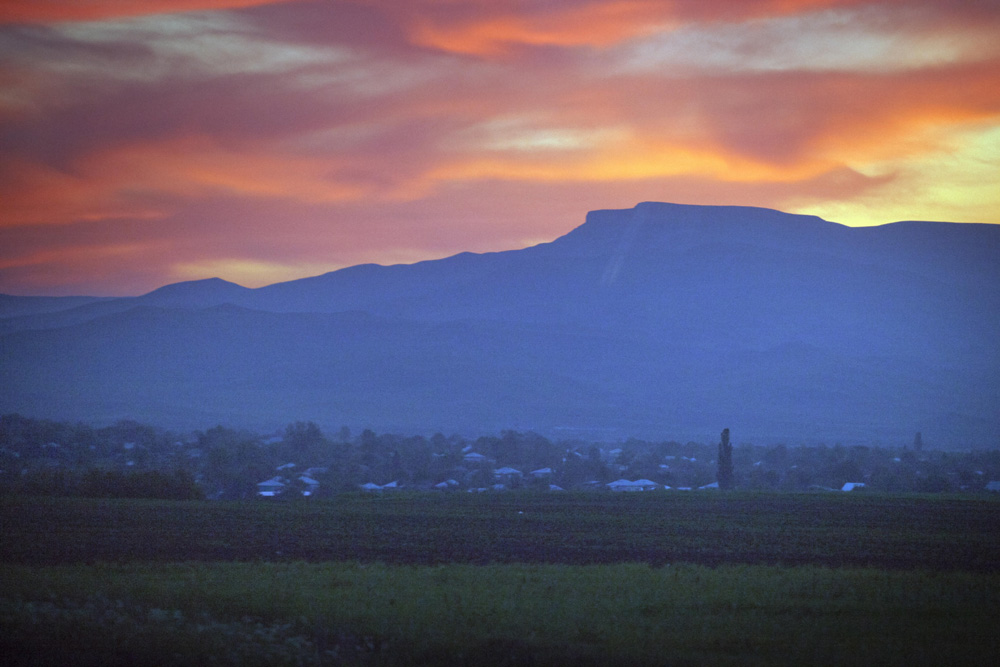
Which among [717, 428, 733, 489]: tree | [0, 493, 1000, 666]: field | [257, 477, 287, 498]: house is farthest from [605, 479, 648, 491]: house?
[0, 493, 1000, 666]: field

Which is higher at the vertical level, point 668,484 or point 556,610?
point 556,610

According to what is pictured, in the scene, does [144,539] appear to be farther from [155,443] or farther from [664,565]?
[155,443]

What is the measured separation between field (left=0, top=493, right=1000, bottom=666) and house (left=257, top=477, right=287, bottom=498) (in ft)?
120

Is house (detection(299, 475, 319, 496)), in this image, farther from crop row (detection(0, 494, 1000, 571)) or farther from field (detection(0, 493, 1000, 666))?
field (detection(0, 493, 1000, 666))

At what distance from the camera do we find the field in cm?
1442

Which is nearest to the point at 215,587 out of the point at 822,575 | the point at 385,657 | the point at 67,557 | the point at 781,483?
→ the point at 385,657

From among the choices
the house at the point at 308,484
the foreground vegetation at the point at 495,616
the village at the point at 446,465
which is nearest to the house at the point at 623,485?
the village at the point at 446,465

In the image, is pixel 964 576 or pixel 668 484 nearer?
pixel 964 576

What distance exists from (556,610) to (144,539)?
74.4ft

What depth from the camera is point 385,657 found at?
14250 millimetres

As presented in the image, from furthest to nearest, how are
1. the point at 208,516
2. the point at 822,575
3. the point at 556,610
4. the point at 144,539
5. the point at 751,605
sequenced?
1. the point at 208,516
2. the point at 144,539
3. the point at 822,575
4. the point at 751,605
5. the point at 556,610

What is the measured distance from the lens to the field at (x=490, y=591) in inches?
568

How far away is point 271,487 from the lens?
84.3 meters

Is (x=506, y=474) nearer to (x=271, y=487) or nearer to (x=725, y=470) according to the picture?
(x=725, y=470)
